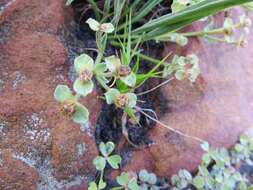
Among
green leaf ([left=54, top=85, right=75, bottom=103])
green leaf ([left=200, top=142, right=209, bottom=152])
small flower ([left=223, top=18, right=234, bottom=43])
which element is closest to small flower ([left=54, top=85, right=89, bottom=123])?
green leaf ([left=54, top=85, right=75, bottom=103])

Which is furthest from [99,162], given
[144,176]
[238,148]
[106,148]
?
[238,148]

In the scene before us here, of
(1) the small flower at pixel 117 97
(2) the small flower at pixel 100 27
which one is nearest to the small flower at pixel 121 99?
(1) the small flower at pixel 117 97

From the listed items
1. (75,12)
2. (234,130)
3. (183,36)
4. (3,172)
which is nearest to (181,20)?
(183,36)

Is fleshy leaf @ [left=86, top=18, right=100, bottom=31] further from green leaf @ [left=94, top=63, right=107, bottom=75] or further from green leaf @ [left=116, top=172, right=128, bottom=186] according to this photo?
green leaf @ [left=116, top=172, right=128, bottom=186]

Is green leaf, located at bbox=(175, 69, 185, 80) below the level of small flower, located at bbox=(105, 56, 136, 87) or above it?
below

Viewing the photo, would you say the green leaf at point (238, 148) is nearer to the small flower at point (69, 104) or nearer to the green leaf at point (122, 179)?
the green leaf at point (122, 179)

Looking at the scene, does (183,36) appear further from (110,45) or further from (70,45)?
(70,45)
